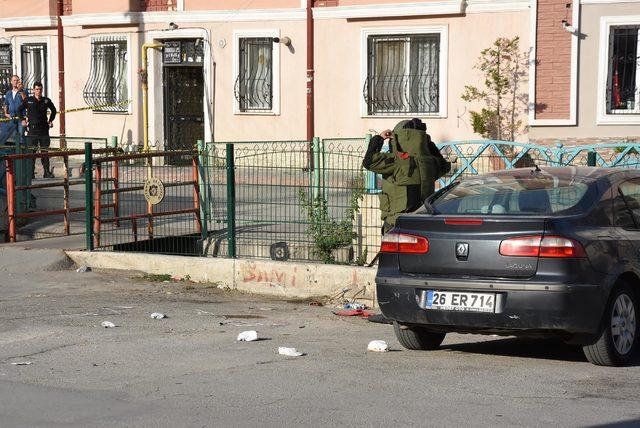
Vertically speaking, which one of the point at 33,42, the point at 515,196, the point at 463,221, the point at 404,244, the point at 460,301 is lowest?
the point at 460,301

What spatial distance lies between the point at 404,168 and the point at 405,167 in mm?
14

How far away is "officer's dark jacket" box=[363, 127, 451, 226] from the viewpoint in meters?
11.6

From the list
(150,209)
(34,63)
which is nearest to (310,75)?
(34,63)

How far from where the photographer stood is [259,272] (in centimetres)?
1298

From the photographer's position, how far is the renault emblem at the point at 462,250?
859cm

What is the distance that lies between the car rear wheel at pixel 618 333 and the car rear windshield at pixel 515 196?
76cm

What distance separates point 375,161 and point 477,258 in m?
3.23

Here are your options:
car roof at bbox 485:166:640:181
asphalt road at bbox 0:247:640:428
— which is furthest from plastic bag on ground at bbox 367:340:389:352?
car roof at bbox 485:166:640:181

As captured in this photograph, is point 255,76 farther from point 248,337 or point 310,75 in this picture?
point 248,337

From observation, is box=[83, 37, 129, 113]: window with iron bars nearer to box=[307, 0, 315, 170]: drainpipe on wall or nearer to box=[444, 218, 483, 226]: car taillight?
box=[307, 0, 315, 170]: drainpipe on wall

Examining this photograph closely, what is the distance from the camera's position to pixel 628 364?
874cm

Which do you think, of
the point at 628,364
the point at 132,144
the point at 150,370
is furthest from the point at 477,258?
the point at 132,144

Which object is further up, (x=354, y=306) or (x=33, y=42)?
(x=33, y=42)

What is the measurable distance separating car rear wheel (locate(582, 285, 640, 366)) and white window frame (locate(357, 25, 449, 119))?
14675mm
